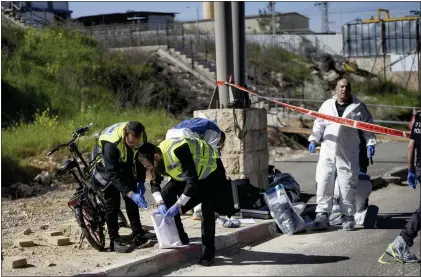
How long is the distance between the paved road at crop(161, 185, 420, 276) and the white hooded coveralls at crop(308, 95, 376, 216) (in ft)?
1.33

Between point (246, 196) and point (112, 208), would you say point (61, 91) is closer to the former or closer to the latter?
point (246, 196)

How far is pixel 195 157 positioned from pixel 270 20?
41.1m

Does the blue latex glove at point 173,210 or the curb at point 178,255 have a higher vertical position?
the blue latex glove at point 173,210

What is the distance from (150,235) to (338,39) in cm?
3459

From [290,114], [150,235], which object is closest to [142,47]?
[290,114]

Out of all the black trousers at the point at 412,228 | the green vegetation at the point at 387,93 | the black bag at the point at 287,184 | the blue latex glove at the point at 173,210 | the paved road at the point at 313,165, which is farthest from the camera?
the green vegetation at the point at 387,93

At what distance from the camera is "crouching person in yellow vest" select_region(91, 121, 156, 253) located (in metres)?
7.39

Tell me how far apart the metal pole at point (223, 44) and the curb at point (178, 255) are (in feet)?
8.09

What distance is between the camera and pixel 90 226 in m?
7.68

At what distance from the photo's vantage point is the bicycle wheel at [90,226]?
7.61 metres

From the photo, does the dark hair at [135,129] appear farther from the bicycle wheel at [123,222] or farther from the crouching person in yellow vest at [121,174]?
the bicycle wheel at [123,222]

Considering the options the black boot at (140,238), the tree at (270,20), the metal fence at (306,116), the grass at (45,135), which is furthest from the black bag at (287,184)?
the tree at (270,20)

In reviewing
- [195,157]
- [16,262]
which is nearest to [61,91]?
[195,157]

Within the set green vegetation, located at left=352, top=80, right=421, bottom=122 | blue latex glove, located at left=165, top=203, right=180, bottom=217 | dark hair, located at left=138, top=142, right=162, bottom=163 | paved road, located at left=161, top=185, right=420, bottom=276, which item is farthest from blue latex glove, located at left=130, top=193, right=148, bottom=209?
green vegetation, located at left=352, top=80, right=421, bottom=122
